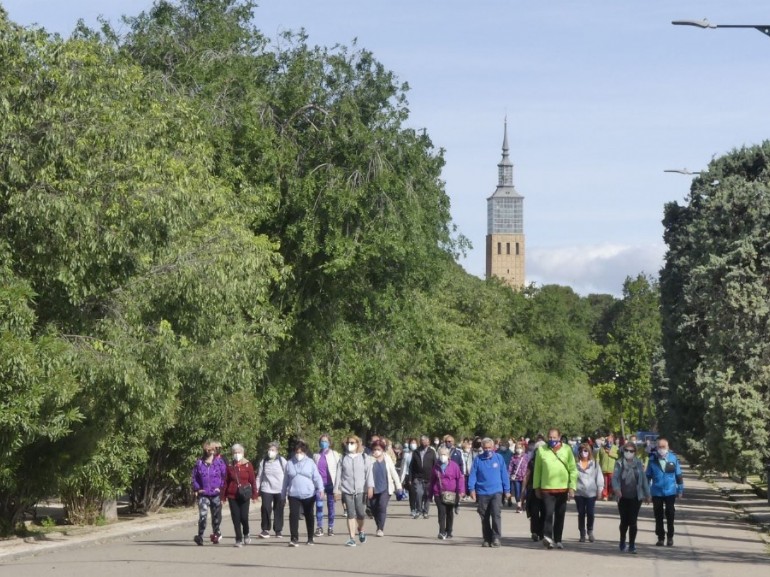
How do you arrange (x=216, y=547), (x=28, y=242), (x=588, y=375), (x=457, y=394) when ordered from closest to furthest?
(x=28, y=242), (x=216, y=547), (x=457, y=394), (x=588, y=375)

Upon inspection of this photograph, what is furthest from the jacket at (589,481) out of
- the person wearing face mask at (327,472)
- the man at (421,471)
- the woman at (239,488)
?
the man at (421,471)

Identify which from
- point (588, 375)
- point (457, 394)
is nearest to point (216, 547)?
point (457, 394)

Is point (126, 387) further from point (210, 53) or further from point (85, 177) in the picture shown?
point (210, 53)

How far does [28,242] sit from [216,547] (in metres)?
5.53

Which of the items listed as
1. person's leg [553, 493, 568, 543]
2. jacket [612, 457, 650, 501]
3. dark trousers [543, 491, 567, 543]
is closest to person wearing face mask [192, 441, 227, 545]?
dark trousers [543, 491, 567, 543]

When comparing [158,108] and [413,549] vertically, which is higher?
[158,108]

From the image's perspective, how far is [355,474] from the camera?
79.0ft

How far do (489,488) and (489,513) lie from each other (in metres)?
0.49

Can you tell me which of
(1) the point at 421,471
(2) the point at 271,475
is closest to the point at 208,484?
(2) the point at 271,475

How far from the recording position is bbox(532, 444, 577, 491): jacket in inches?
877

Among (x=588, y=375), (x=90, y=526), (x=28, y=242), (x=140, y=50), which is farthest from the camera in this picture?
(x=588, y=375)

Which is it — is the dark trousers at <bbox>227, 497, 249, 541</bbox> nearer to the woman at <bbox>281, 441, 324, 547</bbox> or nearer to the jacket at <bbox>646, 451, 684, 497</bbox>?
the woman at <bbox>281, 441, 324, 547</bbox>

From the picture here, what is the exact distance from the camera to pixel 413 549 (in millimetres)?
22188

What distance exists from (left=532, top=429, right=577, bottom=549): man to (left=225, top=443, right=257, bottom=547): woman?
14.6ft
